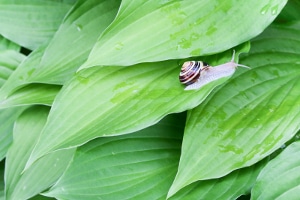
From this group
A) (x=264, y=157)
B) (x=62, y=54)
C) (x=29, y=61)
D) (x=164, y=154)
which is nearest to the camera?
(x=264, y=157)

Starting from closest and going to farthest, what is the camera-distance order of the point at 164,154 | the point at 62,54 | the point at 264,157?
the point at 264,157, the point at 164,154, the point at 62,54

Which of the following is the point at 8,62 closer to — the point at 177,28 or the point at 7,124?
the point at 7,124

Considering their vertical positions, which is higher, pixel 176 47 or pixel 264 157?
pixel 176 47

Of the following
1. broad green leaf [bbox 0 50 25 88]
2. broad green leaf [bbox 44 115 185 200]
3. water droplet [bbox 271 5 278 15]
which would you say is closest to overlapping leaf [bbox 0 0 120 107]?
broad green leaf [bbox 0 50 25 88]

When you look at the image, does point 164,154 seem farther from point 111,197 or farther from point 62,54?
point 62,54

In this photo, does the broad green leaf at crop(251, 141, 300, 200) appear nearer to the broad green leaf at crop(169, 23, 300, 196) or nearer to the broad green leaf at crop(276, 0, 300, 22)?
the broad green leaf at crop(169, 23, 300, 196)

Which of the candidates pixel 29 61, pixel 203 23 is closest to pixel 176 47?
pixel 203 23

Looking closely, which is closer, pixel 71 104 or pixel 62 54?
pixel 71 104
